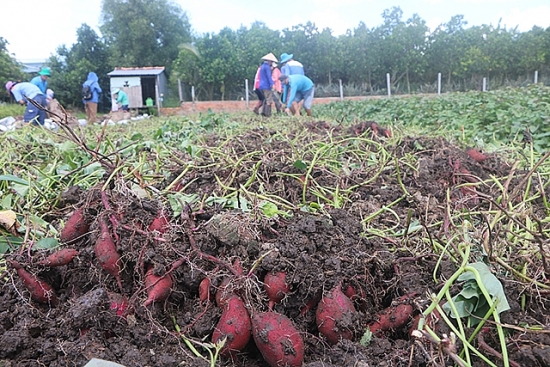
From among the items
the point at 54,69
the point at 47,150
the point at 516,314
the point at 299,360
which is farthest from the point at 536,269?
the point at 54,69

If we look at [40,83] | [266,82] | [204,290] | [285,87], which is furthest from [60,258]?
[40,83]

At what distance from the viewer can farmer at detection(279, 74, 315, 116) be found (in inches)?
393

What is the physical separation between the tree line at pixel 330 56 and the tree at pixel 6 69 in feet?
1.14

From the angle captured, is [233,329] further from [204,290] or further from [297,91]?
[297,91]

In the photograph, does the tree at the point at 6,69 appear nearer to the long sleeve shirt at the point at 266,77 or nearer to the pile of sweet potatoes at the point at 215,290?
the long sleeve shirt at the point at 266,77

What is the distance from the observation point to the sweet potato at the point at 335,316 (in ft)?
4.47

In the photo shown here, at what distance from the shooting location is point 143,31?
35.3m

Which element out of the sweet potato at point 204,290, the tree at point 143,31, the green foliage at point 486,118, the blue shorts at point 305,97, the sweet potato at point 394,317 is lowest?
the sweet potato at point 394,317

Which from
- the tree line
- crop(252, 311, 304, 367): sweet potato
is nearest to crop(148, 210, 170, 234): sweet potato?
crop(252, 311, 304, 367): sweet potato

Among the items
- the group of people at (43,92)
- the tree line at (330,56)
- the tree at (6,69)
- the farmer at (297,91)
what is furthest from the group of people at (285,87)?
the tree at (6,69)

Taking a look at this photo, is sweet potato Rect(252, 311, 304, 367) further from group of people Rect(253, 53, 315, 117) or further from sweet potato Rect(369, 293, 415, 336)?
group of people Rect(253, 53, 315, 117)

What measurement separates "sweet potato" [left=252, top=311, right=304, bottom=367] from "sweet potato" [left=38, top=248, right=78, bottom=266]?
30.8 inches

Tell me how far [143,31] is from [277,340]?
127 feet

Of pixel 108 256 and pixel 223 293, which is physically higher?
pixel 108 256
